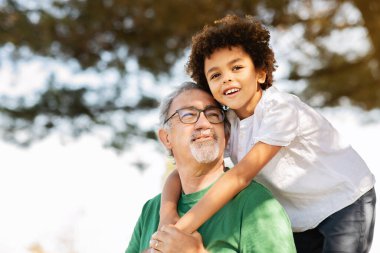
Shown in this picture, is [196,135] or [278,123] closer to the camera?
[278,123]

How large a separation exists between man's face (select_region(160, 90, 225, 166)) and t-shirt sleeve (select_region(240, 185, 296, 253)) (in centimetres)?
25

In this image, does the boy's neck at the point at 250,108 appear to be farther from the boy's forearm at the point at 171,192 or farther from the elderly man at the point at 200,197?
the boy's forearm at the point at 171,192

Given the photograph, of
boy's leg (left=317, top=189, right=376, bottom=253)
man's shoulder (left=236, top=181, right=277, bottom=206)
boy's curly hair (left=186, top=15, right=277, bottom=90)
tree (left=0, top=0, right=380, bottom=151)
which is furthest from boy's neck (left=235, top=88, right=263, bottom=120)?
tree (left=0, top=0, right=380, bottom=151)

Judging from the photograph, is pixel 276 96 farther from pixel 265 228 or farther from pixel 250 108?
pixel 265 228

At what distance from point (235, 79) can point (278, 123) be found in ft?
0.79

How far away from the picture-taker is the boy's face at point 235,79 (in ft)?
7.79

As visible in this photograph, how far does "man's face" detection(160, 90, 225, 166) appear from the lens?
7.80ft

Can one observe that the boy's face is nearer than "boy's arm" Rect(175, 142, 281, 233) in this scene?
No

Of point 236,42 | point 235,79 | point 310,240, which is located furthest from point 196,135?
point 310,240

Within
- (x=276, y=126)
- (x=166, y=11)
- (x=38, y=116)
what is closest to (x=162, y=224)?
(x=276, y=126)

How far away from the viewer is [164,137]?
261 cm

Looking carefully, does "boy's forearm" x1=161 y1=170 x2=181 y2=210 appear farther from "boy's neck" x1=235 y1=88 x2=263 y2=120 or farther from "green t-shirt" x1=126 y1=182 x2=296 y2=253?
"boy's neck" x1=235 y1=88 x2=263 y2=120

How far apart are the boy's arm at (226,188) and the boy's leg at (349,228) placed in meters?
0.35

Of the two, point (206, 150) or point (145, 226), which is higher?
point (206, 150)
